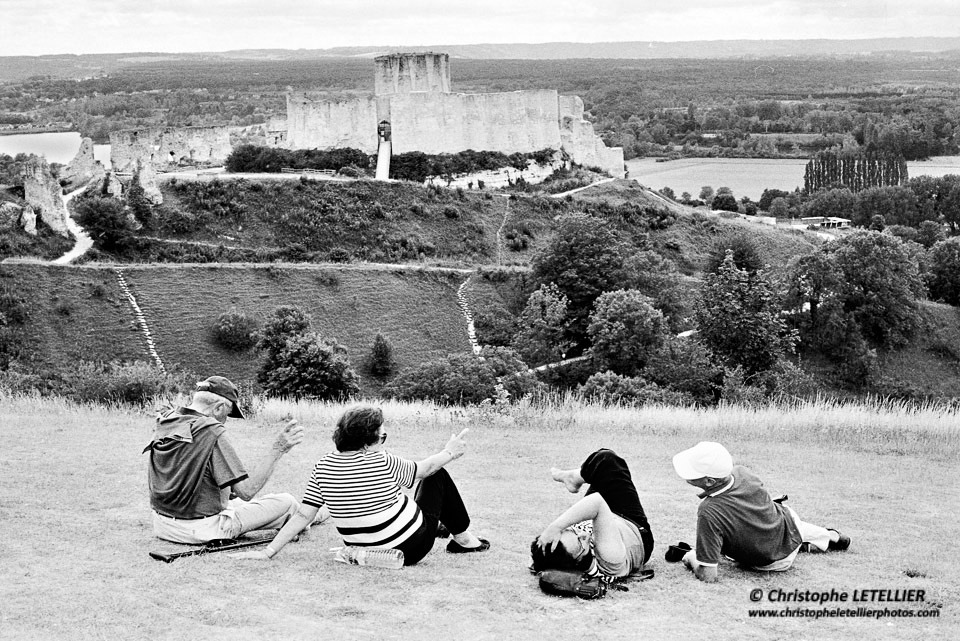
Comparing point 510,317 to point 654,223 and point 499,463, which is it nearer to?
point 654,223

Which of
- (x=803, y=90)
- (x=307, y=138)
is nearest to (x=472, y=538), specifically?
(x=307, y=138)

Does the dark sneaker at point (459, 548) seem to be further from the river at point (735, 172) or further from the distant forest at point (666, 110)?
the distant forest at point (666, 110)

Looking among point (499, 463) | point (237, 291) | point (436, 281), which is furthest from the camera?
point (436, 281)

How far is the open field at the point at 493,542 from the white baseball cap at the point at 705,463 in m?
0.68

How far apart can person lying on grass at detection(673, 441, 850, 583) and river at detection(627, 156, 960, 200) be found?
80540 millimetres

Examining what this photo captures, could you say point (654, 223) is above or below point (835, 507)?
below

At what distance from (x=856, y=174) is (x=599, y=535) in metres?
88.8

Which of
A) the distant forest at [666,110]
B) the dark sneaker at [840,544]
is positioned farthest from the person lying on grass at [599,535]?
the distant forest at [666,110]

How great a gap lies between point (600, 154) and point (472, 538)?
55175mm

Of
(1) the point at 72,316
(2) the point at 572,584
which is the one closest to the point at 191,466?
(2) the point at 572,584

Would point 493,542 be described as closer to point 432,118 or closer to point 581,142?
point 432,118

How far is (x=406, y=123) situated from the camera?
5228 cm

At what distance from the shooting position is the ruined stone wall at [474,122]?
2060 inches

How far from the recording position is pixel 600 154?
60.9m
